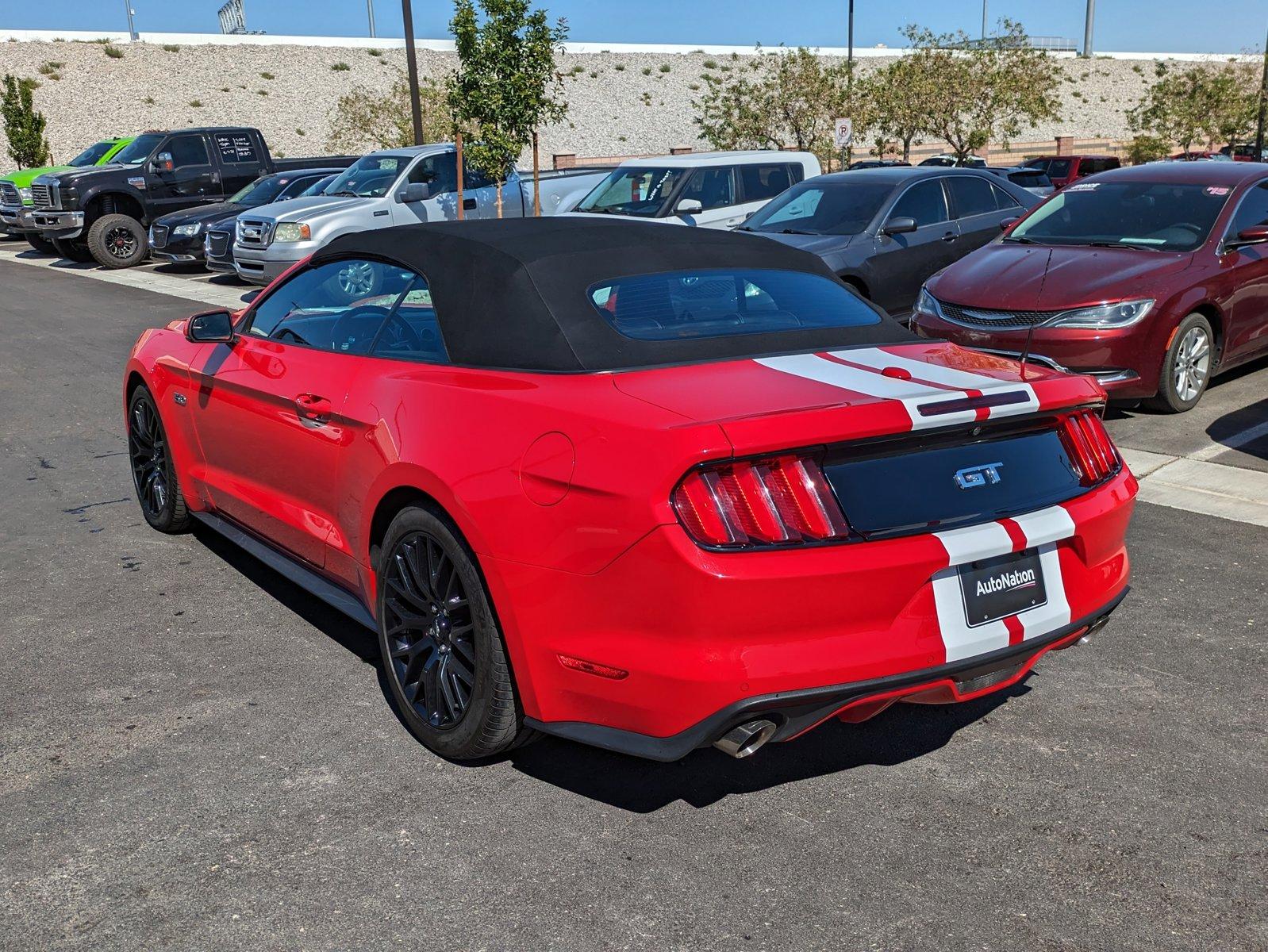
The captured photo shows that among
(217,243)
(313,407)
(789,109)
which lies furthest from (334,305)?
(789,109)

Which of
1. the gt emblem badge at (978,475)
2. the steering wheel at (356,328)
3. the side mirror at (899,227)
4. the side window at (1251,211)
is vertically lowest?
the side mirror at (899,227)

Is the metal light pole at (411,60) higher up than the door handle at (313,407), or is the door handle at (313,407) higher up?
the metal light pole at (411,60)

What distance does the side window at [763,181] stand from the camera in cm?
1445

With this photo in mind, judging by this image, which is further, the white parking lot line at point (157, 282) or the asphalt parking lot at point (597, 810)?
the white parking lot line at point (157, 282)

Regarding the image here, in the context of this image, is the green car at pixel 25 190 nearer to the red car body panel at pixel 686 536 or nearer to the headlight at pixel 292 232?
the headlight at pixel 292 232

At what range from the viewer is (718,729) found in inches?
117

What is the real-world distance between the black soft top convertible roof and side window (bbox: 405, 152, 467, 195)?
13.4m

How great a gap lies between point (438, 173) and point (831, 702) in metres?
15.8

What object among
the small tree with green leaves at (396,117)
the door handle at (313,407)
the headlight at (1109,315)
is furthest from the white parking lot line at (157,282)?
the door handle at (313,407)

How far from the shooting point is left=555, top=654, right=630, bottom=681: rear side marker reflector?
10.2 feet

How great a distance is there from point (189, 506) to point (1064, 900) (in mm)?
4136

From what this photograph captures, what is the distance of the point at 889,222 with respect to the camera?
11.3m

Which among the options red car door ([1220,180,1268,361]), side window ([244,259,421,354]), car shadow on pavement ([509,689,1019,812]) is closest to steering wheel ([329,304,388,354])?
side window ([244,259,421,354])

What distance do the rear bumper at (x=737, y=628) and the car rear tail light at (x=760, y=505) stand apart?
0.05 m
